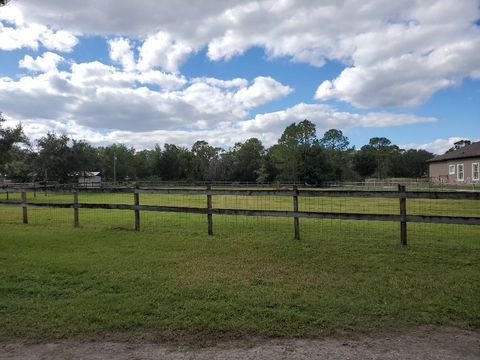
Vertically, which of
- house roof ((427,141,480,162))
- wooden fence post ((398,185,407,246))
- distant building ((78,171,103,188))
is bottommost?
wooden fence post ((398,185,407,246))

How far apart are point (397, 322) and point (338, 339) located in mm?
839

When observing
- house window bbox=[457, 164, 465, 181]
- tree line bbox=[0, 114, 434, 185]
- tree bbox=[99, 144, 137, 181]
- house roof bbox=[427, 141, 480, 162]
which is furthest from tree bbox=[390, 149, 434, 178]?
tree bbox=[99, 144, 137, 181]

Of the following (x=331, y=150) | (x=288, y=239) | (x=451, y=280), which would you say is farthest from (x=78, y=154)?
(x=451, y=280)

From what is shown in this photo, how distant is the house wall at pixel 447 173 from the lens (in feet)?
168

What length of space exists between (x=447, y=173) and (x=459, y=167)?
10.1 ft

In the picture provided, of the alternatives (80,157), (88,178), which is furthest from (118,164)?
(80,157)

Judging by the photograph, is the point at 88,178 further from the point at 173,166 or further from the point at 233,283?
Answer: the point at 233,283

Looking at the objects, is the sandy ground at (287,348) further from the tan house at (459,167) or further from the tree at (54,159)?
the tree at (54,159)

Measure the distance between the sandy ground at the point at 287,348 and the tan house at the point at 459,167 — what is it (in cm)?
5148

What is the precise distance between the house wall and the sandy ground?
169 feet

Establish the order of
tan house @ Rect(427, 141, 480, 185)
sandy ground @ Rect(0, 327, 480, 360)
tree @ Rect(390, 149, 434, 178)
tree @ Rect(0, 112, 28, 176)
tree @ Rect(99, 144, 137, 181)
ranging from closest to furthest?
1. sandy ground @ Rect(0, 327, 480, 360)
2. tree @ Rect(0, 112, 28, 176)
3. tan house @ Rect(427, 141, 480, 185)
4. tree @ Rect(99, 144, 137, 181)
5. tree @ Rect(390, 149, 434, 178)

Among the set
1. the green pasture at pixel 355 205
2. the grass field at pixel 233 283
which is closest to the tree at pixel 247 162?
the green pasture at pixel 355 205

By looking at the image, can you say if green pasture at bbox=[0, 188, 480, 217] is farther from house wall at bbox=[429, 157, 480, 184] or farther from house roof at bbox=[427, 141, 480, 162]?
house wall at bbox=[429, 157, 480, 184]

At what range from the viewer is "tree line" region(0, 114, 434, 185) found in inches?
2406
